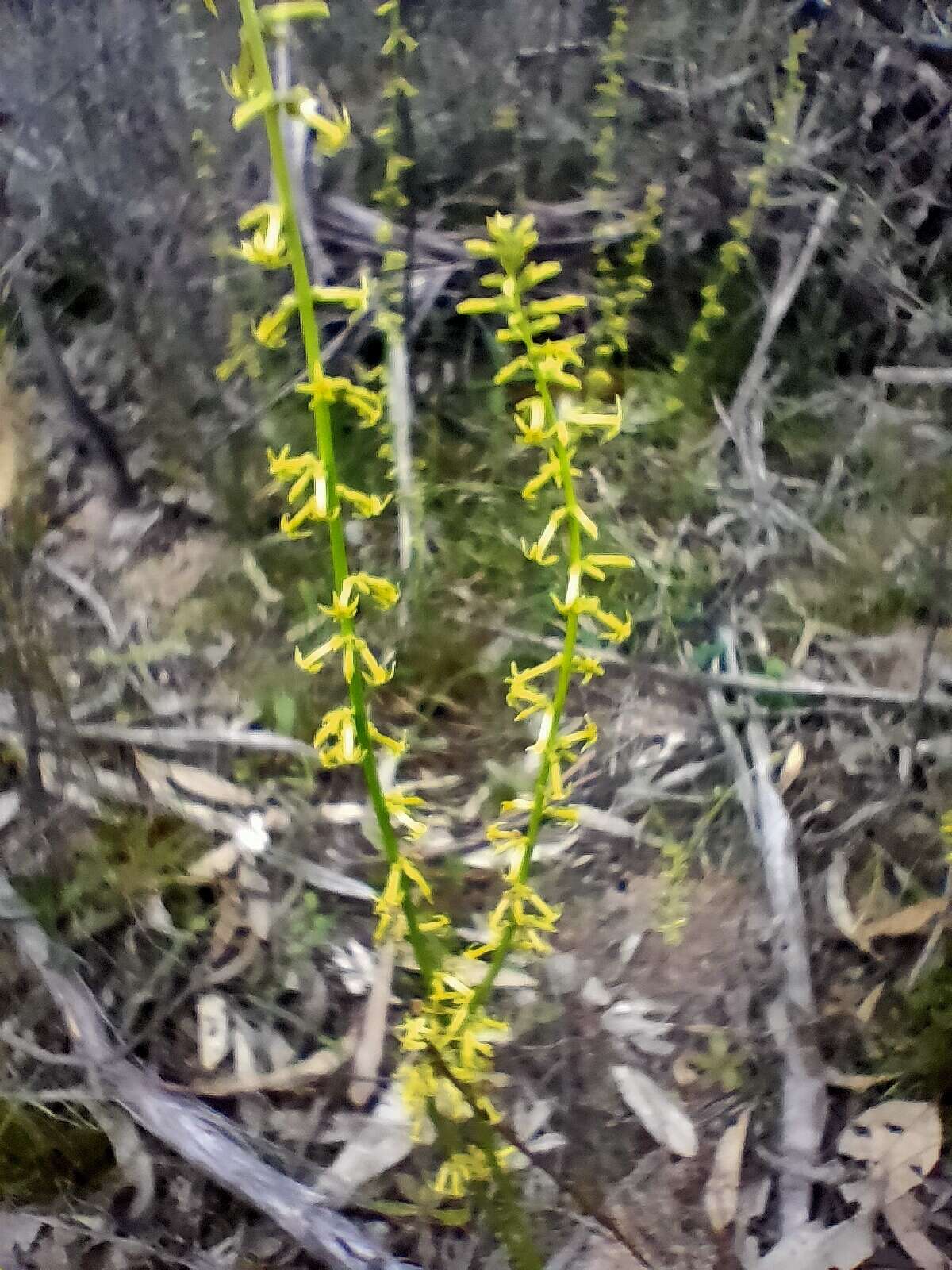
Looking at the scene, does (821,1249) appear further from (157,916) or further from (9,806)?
(9,806)

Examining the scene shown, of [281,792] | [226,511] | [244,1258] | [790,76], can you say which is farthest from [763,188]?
[244,1258]

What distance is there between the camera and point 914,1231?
72cm

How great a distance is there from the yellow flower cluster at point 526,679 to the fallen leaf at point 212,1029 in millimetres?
185

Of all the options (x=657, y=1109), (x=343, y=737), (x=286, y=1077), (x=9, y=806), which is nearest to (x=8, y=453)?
(x=9, y=806)

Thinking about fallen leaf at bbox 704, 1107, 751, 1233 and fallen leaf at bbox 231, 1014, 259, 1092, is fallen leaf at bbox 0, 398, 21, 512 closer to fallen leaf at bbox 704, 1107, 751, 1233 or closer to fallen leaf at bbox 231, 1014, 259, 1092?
fallen leaf at bbox 231, 1014, 259, 1092

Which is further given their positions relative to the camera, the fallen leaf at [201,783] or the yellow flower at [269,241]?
the fallen leaf at [201,783]

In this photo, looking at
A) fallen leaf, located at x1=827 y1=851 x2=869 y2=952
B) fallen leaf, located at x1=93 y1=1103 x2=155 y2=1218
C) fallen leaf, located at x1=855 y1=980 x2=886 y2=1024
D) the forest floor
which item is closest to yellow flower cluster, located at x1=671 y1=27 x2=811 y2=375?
the forest floor

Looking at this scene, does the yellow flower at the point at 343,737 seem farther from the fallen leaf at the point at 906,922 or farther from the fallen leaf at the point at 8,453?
the fallen leaf at the point at 8,453

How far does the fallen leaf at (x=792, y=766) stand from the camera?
95 cm

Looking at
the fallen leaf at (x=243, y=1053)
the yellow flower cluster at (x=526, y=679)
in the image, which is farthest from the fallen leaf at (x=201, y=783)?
the yellow flower cluster at (x=526, y=679)

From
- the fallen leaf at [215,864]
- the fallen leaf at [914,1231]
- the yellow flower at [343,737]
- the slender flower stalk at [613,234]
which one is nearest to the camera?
the yellow flower at [343,737]

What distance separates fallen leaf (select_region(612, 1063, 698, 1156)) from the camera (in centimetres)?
78

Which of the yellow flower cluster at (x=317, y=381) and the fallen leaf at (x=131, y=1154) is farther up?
the yellow flower cluster at (x=317, y=381)

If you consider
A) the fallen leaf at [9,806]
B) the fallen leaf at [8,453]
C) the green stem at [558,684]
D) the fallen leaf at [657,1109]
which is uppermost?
the green stem at [558,684]
